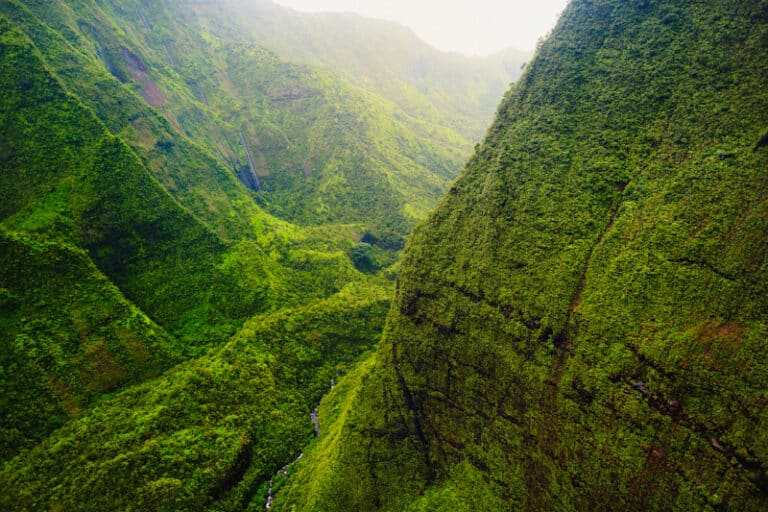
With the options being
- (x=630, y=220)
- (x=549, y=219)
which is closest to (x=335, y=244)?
(x=549, y=219)

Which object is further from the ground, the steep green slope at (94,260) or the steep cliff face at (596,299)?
the steep cliff face at (596,299)

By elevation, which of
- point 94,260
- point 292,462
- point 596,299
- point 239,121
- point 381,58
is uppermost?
point 381,58

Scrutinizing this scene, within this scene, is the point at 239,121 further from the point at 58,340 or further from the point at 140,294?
the point at 58,340

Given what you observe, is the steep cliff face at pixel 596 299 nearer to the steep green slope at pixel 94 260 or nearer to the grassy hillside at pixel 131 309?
the grassy hillside at pixel 131 309

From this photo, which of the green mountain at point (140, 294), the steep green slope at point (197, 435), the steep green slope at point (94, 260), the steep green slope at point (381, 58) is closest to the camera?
the steep green slope at point (197, 435)

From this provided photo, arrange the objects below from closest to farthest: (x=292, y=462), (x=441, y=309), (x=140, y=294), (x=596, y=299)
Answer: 1. (x=596, y=299)
2. (x=441, y=309)
3. (x=292, y=462)
4. (x=140, y=294)

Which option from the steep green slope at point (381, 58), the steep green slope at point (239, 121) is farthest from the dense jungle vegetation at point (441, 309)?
the steep green slope at point (381, 58)

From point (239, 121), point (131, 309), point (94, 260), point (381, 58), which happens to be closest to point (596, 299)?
point (131, 309)
